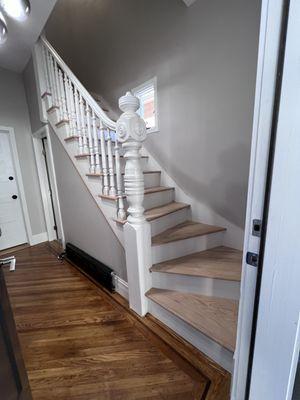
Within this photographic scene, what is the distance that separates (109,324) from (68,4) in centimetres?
477

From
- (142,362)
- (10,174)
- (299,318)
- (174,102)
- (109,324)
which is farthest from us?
(10,174)

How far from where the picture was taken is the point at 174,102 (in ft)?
7.24

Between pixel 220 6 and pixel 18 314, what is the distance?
10.7ft

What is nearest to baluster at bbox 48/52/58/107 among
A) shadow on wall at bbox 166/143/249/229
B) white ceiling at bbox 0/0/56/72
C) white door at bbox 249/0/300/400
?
white ceiling at bbox 0/0/56/72

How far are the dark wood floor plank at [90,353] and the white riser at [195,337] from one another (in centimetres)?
13

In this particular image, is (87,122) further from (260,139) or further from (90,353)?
(90,353)

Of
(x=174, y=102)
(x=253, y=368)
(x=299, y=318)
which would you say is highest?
(x=174, y=102)

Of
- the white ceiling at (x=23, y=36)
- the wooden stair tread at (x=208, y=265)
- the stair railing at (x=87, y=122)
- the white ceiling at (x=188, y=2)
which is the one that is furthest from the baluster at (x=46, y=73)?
the wooden stair tread at (x=208, y=265)

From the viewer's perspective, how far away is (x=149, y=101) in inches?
100

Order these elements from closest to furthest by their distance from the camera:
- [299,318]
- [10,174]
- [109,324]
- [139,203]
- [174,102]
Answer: [299,318], [139,203], [109,324], [174,102], [10,174]

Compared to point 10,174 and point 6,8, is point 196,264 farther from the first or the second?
point 10,174

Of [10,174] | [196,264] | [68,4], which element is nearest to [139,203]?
[196,264]

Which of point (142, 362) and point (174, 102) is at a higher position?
point (174, 102)

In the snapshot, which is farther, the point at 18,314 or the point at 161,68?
the point at 161,68
